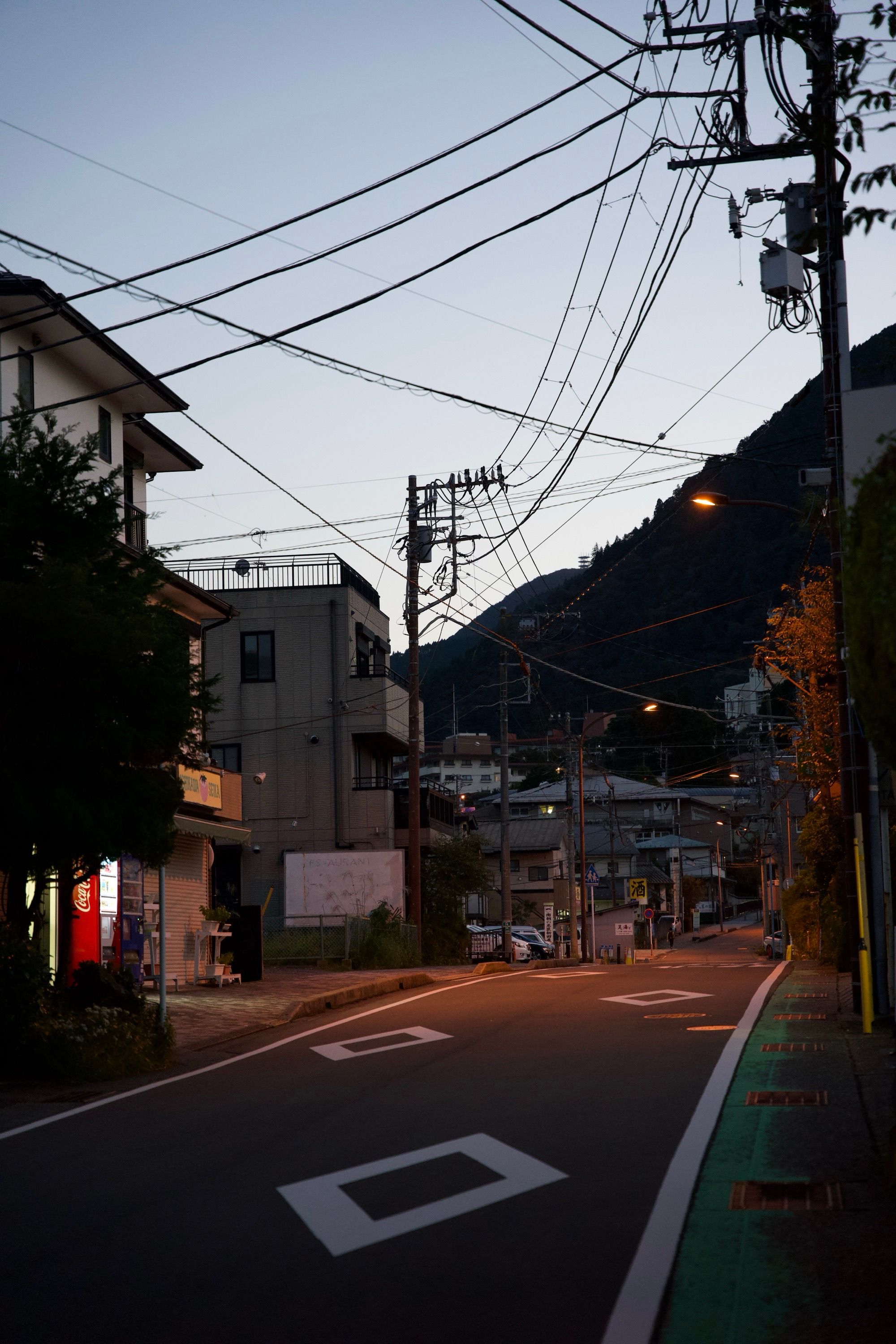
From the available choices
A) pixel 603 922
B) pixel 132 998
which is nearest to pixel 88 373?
pixel 132 998

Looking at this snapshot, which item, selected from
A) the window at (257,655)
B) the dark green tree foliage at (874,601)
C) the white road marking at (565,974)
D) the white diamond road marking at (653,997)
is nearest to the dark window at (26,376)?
the white diamond road marking at (653,997)

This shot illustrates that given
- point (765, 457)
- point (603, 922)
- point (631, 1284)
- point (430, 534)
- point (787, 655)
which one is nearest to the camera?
point (631, 1284)

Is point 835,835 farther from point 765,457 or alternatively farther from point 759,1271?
point 765,457

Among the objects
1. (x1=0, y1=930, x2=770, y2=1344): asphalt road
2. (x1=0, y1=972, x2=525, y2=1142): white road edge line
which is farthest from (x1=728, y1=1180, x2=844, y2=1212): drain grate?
(x1=0, y1=972, x2=525, y2=1142): white road edge line

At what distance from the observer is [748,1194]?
710 centimetres

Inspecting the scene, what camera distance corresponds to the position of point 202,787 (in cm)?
2688

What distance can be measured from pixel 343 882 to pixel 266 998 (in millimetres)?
15057

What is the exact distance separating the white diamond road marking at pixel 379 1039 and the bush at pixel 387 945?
15224 mm

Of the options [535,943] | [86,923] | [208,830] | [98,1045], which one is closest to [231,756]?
[535,943]

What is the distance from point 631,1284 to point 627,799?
95.0 meters

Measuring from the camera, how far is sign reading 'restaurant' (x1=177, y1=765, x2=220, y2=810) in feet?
85.0

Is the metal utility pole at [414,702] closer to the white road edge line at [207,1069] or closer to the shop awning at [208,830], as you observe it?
the shop awning at [208,830]

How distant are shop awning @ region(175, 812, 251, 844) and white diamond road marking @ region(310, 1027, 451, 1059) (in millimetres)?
8302

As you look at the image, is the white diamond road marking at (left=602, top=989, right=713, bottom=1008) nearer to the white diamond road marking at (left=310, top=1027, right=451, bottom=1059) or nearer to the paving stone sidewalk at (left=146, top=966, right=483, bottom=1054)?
the white diamond road marking at (left=310, top=1027, right=451, bottom=1059)
